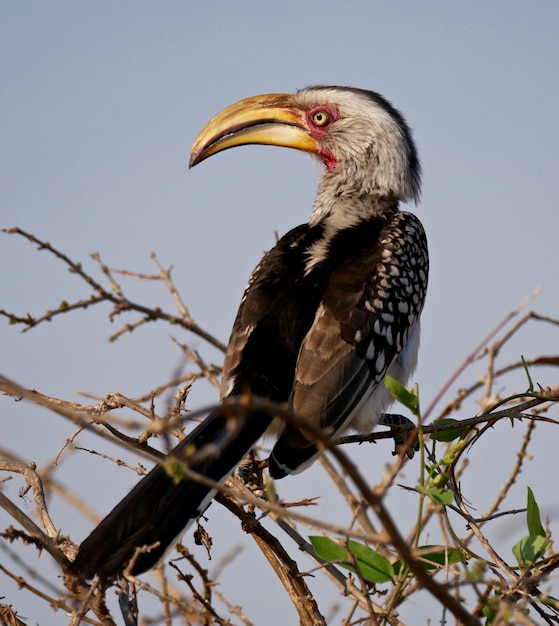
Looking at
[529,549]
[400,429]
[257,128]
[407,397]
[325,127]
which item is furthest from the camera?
[325,127]

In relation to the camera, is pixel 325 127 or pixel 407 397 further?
pixel 325 127

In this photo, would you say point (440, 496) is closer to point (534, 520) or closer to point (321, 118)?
point (534, 520)

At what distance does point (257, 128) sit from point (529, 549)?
120 inches

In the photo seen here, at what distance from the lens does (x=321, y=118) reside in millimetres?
4820

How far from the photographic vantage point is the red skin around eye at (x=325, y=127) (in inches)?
186

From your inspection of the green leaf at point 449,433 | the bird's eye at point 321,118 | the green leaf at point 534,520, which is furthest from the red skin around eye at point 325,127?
the green leaf at point 534,520

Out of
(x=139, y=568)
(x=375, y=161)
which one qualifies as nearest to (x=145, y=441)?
(x=139, y=568)

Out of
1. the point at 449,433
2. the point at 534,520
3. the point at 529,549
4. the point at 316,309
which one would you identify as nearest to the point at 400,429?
the point at 316,309

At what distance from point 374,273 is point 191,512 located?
5.39 feet

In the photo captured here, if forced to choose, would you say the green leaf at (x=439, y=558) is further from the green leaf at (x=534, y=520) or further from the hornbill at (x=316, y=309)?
the hornbill at (x=316, y=309)

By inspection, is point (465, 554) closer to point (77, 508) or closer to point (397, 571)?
point (397, 571)

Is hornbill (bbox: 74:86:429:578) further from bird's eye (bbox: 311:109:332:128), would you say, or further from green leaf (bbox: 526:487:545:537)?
green leaf (bbox: 526:487:545:537)

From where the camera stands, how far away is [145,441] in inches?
97.2

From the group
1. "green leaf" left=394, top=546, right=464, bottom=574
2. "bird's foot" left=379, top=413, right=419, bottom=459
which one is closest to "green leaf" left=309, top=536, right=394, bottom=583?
"green leaf" left=394, top=546, right=464, bottom=574
